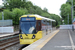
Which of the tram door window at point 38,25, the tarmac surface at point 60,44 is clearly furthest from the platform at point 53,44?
the tram door window at point 38,25

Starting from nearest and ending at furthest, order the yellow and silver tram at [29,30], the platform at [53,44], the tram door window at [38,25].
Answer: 1. the platform at [53,44]
2. the yellow and silver tram at [29,30]
3. the tram door window at [38,25]

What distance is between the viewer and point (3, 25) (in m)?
38.6

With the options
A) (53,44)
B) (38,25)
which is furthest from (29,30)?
(53,44)

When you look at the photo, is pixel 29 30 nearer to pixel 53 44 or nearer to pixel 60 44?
pixel 53 44

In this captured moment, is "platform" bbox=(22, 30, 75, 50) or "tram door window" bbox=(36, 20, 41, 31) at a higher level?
"tram door window" bbox=(36, 20, 41, 31)

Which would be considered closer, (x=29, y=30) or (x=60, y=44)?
(x=60, y=44)

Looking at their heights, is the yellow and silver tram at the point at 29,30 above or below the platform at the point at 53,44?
above

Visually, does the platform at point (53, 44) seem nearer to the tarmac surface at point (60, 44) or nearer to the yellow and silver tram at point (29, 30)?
the tarmac surface at point (60, 44)

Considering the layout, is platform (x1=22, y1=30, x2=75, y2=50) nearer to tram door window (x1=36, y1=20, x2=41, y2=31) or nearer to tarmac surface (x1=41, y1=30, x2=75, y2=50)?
tarmac surface (x1=41, y1=30, x2=75, y2=50)

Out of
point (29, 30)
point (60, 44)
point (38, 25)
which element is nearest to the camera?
point (60, 44)

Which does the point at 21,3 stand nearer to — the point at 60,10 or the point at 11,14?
the point at 11,14

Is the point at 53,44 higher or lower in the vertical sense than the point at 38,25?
lower

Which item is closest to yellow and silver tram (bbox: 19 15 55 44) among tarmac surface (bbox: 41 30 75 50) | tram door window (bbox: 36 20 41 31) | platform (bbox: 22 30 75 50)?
tram door window (bbox: 36 20 41 31)

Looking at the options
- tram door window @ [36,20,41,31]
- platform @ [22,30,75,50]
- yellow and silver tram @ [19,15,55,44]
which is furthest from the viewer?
tram door window @ [36,20,41,31]
